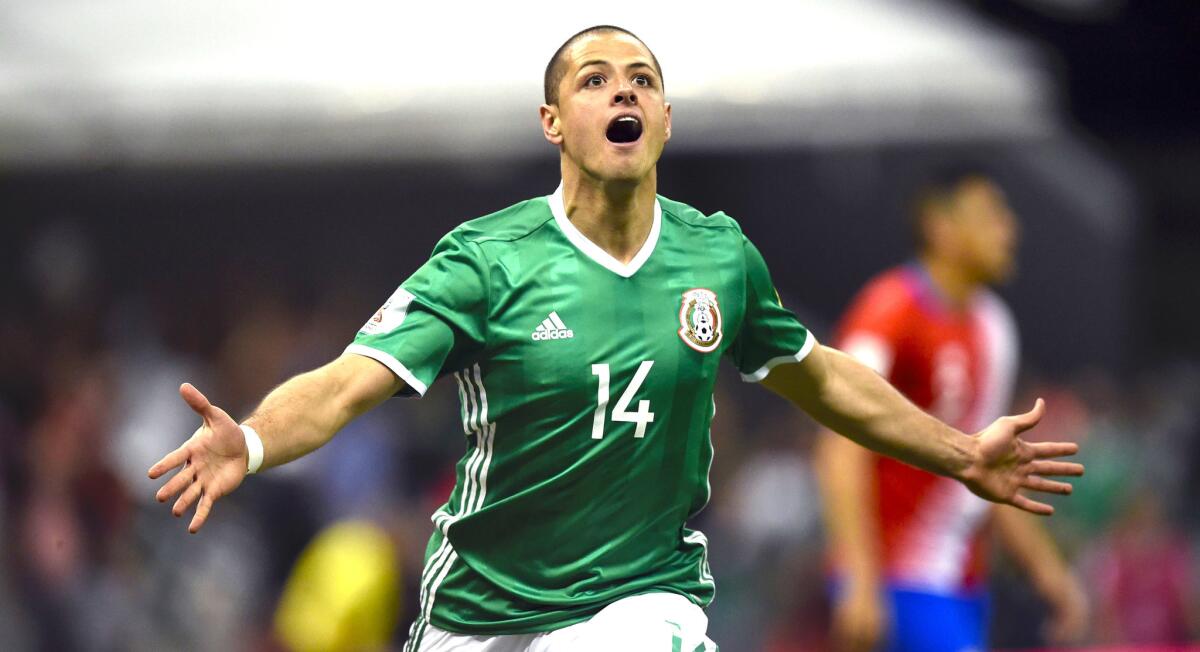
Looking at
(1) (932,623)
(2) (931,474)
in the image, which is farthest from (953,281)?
(1) (932,623)

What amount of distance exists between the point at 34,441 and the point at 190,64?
184 inches

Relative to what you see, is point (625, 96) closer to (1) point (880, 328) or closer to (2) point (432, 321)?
(2) point (432, 321)

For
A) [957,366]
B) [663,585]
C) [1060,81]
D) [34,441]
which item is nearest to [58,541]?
[34,441]

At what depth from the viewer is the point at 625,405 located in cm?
461

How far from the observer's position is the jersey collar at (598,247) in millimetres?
4715

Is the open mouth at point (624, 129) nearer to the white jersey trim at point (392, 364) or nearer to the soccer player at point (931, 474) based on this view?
the white jersey trim at point (392, 364)

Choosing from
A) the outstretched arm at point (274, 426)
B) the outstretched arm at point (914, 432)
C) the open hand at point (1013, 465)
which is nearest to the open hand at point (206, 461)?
the outstretched arm at point (274, 426)

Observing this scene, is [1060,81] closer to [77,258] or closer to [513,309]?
[77,258]

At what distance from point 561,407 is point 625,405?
0.53 ft

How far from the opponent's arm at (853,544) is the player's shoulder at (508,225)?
2527 millimetres

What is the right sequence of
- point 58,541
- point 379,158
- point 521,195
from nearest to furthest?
point 58,541
point 379,158
point 521,195

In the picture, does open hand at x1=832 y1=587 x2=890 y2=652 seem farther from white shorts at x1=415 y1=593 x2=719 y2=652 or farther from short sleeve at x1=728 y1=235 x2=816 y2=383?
white shorts at x1=415 y1=593 x2=719 y2=652

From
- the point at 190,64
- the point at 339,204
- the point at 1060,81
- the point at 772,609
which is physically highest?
the point at 1060,81

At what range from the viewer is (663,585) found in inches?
185
